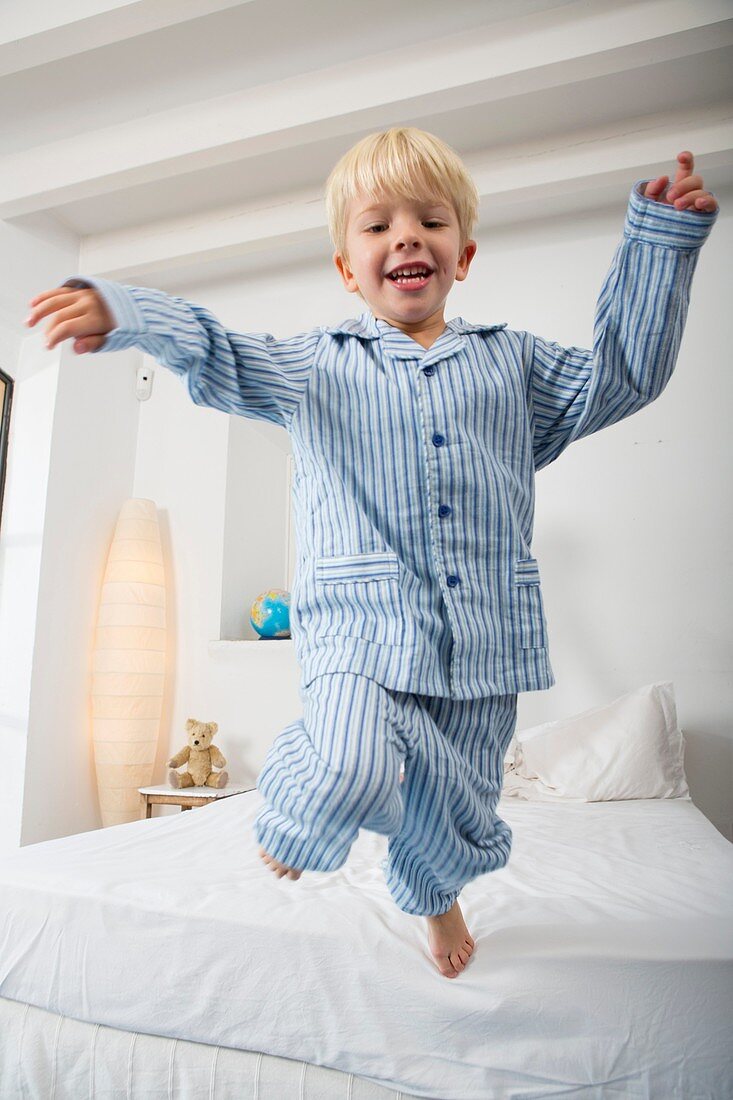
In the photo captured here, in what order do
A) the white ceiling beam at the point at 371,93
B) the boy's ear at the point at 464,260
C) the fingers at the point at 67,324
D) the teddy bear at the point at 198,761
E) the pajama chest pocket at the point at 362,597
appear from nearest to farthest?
the fingers at the point at 67,324
the pajama chest pocket at the point at 362,597
the boy's ear at the point at 464,260
the white ceiling beam at the point at 371,93
the teddy bear at the point at 198,761

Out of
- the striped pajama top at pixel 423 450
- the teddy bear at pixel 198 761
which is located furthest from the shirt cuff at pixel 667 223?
the teddy bear at pixel 198 761

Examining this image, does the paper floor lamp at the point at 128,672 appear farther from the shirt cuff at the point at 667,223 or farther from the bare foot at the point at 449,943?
the shirt cuff at the point at 667,223

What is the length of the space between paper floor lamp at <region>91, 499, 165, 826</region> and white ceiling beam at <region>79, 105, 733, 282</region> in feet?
3.96

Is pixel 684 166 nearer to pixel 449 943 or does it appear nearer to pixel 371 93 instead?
pixel 449 943

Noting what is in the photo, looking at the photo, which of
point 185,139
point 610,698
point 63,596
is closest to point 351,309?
point 185,139

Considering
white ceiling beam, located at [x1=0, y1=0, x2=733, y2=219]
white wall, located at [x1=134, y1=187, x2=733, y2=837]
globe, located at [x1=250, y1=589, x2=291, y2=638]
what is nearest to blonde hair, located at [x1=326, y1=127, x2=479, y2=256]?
white ceiling beam, located at [x1=0, y1=0, x2=733, y2=219]

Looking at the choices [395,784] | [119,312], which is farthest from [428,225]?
[395,784]

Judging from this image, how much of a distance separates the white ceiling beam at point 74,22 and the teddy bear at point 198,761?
2337 millimetres

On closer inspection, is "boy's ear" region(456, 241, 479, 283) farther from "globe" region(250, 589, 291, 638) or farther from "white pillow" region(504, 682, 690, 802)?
"globe" region(250, 589, 291, 638)

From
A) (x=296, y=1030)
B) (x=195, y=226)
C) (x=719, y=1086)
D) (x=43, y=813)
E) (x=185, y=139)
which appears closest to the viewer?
(x=719, y=1086)

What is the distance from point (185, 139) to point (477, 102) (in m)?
1.04

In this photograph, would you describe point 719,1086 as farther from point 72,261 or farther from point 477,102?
point 72,261

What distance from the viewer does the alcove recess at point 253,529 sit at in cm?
363

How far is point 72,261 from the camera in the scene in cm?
376
